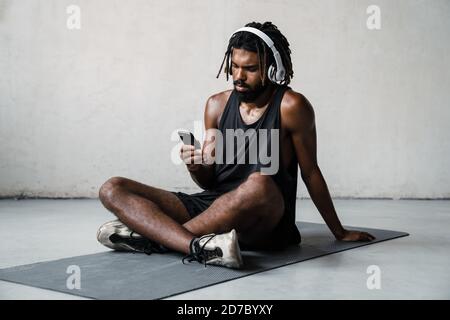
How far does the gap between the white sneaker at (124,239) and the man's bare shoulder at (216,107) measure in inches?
26.1

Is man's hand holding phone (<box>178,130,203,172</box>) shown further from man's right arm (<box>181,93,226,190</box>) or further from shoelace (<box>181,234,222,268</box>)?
shoelace (<box>181,234,222,268</box>)

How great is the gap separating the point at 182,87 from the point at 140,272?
3.04 meters

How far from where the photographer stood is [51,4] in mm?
5172

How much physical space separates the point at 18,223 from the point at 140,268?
1696 mm

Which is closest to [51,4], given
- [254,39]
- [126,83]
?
[126,83]

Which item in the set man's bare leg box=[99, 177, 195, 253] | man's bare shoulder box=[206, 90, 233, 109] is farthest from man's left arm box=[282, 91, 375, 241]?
man's bare leg box=[99, 177, 195, 253]

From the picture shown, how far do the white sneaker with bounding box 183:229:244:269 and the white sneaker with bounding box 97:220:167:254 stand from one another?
0.30 meters

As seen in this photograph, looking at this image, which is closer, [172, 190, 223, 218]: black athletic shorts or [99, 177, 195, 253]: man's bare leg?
[99, 177, 195, 253]: man's bare leg

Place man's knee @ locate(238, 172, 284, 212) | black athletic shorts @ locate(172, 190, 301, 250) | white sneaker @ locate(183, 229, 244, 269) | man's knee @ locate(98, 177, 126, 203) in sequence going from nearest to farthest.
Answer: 1. white sneaker @ locate(183, 229, 244, 269)
2. man's knee @ locate(238, 172, 284, 212)
3. man's knee @ locate(98, 177, 126, 203)
4. black athletic shorts @ locate(172, 190, 301, 250)

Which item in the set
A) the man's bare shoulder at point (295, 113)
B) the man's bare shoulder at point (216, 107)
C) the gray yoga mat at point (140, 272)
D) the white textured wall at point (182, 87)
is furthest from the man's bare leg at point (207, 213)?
the white textured wall at point (182, 87)

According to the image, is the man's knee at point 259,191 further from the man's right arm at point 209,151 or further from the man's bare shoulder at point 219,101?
the man's bare shoulder at point 219,101

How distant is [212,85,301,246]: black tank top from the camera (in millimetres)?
2844

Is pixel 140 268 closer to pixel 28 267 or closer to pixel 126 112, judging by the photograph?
pixel 28 267

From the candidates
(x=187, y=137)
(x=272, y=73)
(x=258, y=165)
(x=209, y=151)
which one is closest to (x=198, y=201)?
(x=209, y=151)
